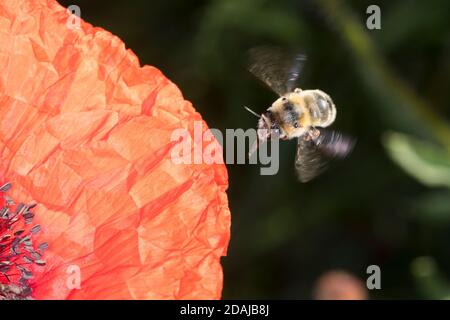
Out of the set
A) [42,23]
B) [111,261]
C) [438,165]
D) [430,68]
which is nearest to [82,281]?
[111,261]

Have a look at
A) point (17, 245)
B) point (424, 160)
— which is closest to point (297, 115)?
point (424, 160)

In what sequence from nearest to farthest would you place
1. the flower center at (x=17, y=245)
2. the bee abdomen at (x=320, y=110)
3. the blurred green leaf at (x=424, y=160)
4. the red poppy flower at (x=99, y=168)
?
1. the red poppy flower at (x=99, y=168)
2. the flower center at (x=17, y=245)
3. the bee abdomen at (x=320, y=110)
4. the blurred green leaf at (x=424, y=160)

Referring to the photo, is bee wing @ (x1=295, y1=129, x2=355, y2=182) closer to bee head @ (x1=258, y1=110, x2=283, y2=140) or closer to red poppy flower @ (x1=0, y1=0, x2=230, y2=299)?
bee head @ (x1=258, y1=110, x2=283, y2=140)

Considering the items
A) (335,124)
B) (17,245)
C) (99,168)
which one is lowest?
(17,245)

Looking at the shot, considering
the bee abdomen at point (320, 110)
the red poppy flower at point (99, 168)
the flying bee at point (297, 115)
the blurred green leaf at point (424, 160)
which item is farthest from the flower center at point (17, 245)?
the blurred green leaf at point (424, 160)

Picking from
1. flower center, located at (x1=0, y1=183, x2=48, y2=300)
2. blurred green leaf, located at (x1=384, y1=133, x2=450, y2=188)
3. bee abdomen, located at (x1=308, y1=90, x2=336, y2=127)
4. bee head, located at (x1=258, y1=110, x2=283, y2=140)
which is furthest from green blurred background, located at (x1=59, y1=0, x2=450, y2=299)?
flower center, located at (x1=0, y1=183, x2=48, y2=300)

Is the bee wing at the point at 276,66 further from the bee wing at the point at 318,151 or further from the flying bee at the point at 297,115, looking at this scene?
the bee wing at the point at 318,151

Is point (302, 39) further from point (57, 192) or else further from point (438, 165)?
point (57, 192)

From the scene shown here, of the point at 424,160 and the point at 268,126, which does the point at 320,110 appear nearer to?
the point at 268,126
